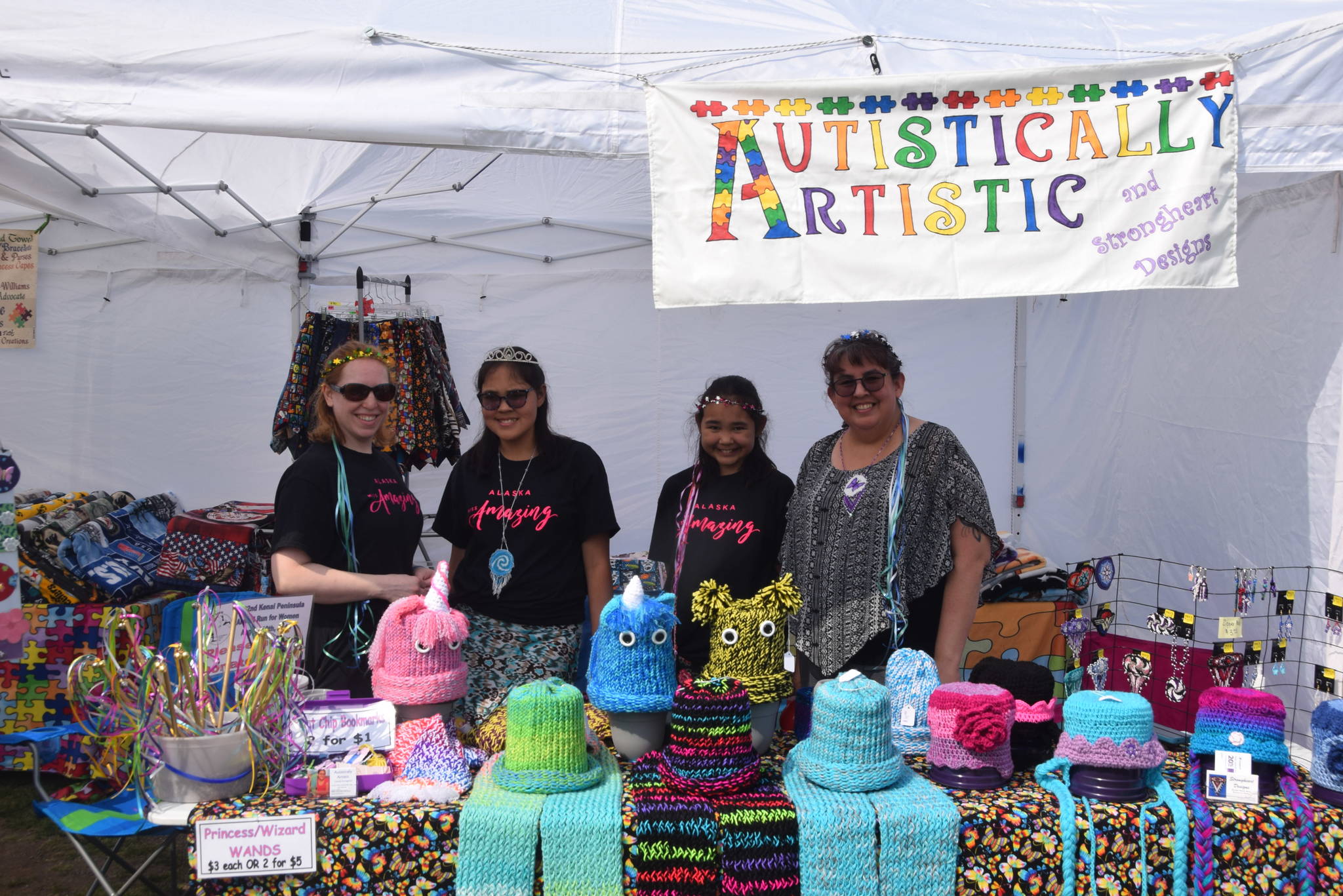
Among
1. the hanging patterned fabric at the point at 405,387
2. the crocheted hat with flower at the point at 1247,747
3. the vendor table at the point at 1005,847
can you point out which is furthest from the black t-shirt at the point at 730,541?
the hanging patterned fabric at the point at 405,387

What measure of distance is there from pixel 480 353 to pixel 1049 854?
171 inches

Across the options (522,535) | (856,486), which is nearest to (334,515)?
(522,535)

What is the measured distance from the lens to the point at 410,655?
2111 millimetres

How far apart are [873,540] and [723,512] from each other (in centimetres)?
46

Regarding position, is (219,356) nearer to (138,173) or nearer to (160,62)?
(138,173)

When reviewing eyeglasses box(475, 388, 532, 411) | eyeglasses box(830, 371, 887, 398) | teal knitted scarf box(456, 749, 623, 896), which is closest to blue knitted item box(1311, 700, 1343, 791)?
eyeglasses box(830, 371, 887, 398)

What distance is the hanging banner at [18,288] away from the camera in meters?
5.24

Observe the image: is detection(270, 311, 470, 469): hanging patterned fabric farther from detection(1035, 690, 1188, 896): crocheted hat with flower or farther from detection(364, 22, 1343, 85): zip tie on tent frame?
detection(1035, 690, 1188, 896): crocheted hat with flower

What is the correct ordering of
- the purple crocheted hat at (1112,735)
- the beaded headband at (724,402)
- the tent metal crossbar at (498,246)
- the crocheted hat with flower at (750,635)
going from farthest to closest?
the tent metal crossbar at (498,246), the beaded headband at (724,402), the crocheted hat with flower at (750,635), the purple crocheted hat at (1112,735)

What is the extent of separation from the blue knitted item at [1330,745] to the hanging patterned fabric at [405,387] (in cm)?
368

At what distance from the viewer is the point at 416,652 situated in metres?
2.11

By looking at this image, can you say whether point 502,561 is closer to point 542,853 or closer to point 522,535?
point 522,535

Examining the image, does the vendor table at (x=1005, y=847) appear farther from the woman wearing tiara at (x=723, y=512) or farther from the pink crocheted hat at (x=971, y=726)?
the woman wearing tiara at (x=723, y=512)

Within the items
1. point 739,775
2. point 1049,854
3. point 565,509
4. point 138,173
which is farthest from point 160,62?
point 1049,854
